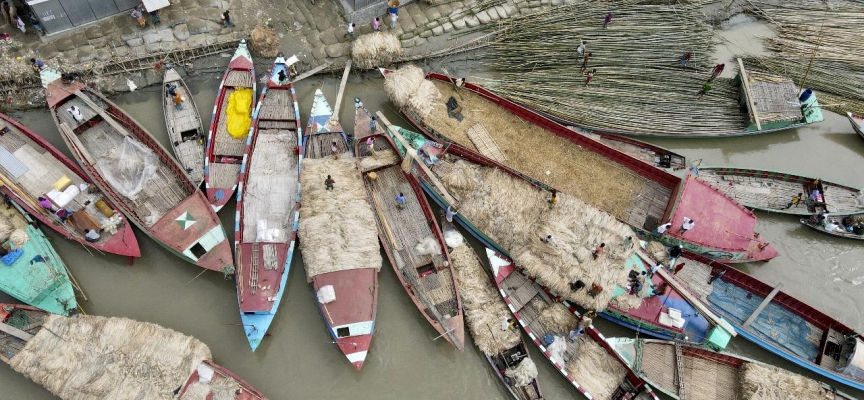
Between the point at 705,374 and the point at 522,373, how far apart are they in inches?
236

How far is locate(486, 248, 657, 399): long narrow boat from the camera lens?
16031 mm

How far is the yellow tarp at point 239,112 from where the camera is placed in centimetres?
1914

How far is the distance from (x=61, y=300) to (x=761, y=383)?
2136 cm

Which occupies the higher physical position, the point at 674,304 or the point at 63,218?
the point at 63,218

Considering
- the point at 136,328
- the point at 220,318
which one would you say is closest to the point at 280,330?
the point at 220,318

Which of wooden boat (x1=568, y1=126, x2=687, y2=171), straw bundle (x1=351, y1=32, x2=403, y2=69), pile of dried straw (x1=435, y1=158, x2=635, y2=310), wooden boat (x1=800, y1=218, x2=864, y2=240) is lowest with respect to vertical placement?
wooden boat (x1=800, y1=218, x2=864, y2=240)

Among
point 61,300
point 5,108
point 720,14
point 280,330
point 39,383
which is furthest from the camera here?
point 720,14

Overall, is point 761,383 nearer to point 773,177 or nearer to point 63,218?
point 773,177

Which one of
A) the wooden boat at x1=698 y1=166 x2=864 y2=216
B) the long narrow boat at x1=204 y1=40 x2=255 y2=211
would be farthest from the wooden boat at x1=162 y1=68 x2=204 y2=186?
the wooden boat at x1=698 y1=166 x2=864 y2=216

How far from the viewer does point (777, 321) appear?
1753 centimetres

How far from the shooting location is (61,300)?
15953 millimetres

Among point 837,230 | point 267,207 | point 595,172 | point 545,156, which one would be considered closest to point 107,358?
point 267,207

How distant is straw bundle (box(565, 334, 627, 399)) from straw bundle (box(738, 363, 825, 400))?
12.2ft

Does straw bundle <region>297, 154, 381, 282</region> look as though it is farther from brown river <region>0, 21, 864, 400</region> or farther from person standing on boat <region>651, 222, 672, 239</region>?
person standing on boat <region>651, 222, 672, 239</region>
